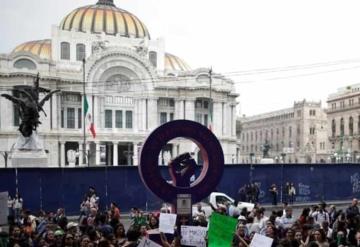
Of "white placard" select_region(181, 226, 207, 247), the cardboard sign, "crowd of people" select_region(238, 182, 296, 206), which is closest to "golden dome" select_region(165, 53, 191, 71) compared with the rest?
"crowd of people" select_region(238, 182, 296, 206)

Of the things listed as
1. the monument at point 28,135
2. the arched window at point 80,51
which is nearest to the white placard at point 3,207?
the monument at point 28,135

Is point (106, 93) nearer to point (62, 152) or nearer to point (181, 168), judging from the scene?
point (62, 152)

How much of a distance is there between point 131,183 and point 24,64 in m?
41.4

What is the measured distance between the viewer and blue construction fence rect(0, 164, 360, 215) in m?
22.8

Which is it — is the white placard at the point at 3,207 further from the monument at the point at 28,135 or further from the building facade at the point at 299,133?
the building facade at the point at 299,133

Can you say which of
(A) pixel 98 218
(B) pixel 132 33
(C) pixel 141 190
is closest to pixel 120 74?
(B) pixel 132 33

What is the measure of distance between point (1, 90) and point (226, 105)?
1161 inches

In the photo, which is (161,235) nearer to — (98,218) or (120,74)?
(98,218)

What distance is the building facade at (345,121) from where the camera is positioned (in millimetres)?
87625

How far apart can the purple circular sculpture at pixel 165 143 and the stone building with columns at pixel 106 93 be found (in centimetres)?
4744

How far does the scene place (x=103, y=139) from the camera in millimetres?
64062

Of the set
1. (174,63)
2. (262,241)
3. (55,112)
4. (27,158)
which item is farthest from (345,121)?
(262,241)

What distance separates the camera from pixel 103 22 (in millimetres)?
76062

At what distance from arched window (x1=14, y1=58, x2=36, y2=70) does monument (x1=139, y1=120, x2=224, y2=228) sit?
5294 cm
